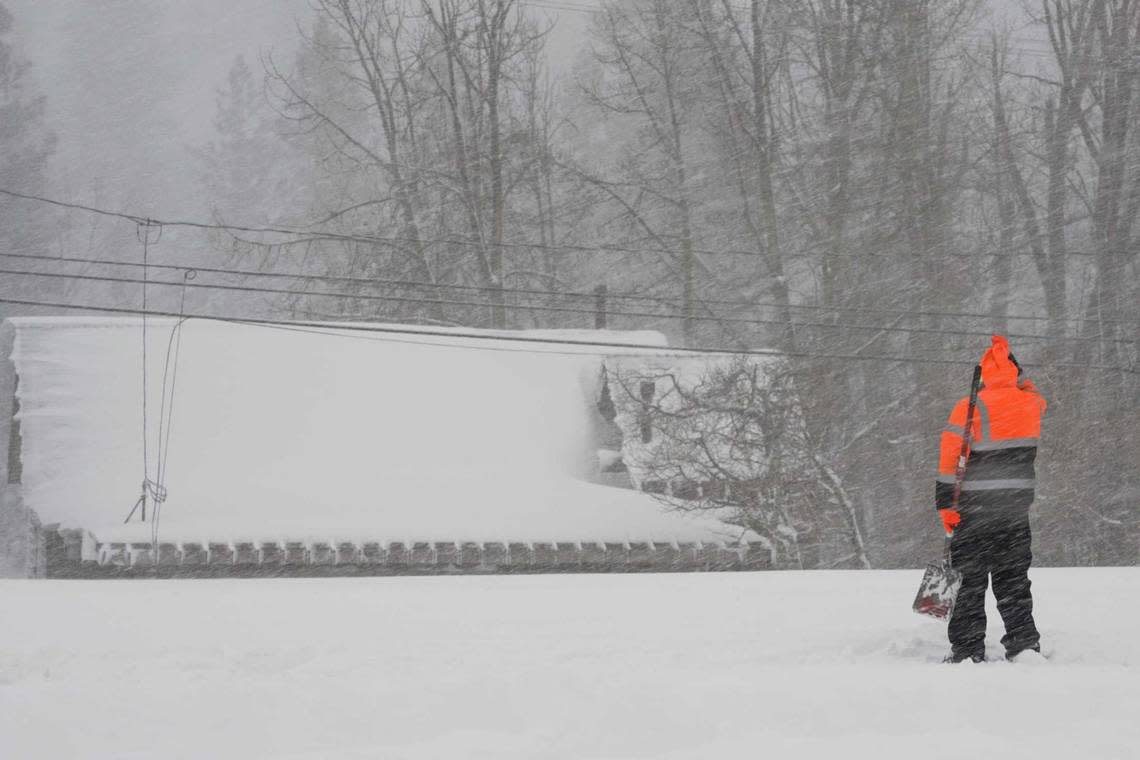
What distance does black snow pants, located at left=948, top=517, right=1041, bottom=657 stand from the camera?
249 inches

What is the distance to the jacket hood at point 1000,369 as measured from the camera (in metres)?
6.48

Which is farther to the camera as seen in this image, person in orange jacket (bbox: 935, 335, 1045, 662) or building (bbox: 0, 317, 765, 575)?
building (bbox: 0, 317, 765, 575)

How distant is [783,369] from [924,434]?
5.52 metres

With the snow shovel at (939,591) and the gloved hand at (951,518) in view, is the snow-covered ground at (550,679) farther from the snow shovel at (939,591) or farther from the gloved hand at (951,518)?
the gloved hand at (951,518)

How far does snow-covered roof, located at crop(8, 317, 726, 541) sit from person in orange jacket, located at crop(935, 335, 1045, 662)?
42.3 feet

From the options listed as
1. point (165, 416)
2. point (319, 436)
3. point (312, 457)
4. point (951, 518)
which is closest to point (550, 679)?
point (951, 518)

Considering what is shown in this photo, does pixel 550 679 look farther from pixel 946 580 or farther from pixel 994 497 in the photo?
pixel 994 497

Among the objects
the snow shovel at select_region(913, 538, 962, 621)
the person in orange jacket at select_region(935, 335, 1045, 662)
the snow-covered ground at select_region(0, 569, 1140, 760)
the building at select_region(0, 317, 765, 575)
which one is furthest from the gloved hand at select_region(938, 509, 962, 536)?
the building at select_region(0, 317, 765, 575)

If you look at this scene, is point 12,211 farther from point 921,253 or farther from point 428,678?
point 428,678

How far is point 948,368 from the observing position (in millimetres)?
25875

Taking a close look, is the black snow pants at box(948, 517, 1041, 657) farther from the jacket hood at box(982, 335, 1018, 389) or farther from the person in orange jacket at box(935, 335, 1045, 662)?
the jacket hood at box(982, 335, 1018, 389)

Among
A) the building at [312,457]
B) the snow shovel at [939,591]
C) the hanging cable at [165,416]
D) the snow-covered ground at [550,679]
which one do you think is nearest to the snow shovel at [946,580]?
the snow shovel at [939,591]

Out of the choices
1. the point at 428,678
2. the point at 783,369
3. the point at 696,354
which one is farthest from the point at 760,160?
the point at 428,678

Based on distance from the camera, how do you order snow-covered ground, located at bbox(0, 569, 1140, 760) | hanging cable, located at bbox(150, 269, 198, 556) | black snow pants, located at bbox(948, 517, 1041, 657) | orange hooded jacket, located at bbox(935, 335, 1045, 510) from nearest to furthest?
snow-covered ground, located at bbox(0, 569, 1140, 760), black snow pants, located at bbox(948, 517, 1041, 657), orange hooded jacket, located at bbox(935, 335, 1045, 510), hanging cable, located at bbox(150, 269, 198, 556)
